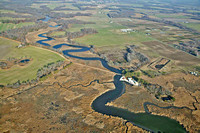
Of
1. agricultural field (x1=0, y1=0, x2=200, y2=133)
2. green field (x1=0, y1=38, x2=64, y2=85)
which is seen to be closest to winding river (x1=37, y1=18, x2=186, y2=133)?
agricultural field (x1=0, y1=0, x2=200, y2=133)

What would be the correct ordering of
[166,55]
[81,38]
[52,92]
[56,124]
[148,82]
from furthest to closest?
[81,38], [166,55], [148,82], [52,92], [56,124]

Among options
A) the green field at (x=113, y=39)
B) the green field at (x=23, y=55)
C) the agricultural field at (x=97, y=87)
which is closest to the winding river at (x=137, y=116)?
the agricultural field at (x=97, y=87)

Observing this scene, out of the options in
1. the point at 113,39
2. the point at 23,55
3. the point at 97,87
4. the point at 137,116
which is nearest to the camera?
the point at 137,116

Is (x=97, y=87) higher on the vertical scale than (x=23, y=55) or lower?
lower

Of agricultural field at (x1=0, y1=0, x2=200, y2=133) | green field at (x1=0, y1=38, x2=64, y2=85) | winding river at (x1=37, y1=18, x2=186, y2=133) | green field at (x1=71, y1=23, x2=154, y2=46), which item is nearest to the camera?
agricultural field at (x1=0, y1=0, x2=200, y2=133)

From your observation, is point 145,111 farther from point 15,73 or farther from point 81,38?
point 81,38

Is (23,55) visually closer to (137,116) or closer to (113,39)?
(113,39)

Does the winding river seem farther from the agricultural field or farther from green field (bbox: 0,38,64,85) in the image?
green field (bbox: 0,38,64,85)

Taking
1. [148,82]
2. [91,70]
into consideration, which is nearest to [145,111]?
[148,82]

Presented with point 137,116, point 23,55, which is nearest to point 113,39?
point 23,55
